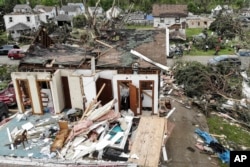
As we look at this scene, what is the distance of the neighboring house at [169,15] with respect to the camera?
52625 mm

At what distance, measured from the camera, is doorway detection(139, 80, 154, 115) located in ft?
48.8

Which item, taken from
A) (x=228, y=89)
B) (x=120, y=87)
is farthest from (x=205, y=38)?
(x=120, y=87)

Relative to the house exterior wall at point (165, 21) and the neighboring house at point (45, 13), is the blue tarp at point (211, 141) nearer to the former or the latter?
the house exterior wall at point (165, 21)

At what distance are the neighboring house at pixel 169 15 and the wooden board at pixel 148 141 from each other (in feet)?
135

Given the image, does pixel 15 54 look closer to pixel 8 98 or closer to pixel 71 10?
pixel 8 98

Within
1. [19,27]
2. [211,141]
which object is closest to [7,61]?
[19,27]

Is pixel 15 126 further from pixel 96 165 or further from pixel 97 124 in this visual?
pixel 96 165

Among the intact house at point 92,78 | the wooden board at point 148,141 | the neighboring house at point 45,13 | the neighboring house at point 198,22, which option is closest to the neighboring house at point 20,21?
the neighboring house at point 45,13

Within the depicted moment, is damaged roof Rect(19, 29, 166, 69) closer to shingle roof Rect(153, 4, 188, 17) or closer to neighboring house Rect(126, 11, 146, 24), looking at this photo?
shingle roof Rect(153, 4, 188, 17)

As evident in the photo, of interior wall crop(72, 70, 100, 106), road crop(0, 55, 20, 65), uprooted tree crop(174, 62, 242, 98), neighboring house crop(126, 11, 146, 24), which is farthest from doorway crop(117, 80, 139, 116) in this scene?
neighboring house crop(126, 11, 146, 24)

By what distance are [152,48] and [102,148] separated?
697cm

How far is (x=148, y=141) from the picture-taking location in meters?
12.2

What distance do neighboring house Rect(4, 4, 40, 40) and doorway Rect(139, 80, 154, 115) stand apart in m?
41.7

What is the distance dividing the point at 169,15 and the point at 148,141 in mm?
44109
